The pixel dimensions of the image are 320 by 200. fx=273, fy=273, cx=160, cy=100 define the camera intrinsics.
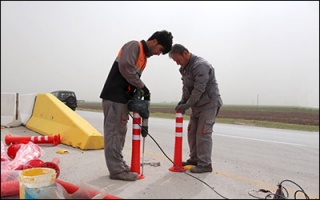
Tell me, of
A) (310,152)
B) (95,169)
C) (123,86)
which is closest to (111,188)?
(95,169)

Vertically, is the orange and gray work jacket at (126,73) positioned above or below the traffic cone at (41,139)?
above

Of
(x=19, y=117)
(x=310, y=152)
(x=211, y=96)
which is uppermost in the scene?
(x=211, y=96)

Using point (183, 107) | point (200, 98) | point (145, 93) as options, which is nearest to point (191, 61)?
point (200, 98)

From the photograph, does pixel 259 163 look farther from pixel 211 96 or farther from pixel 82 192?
pixel 82 192

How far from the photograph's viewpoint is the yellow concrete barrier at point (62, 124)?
578 centimetres

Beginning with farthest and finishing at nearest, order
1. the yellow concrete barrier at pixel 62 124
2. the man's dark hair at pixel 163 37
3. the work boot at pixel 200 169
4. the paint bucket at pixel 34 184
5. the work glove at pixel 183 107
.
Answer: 1. the yellow concrete barrier at pixel 62 124
2. the work glove at pixel 183 107
3. the work boot at pixel 200 169
4. the man's dark hair at pixel 163 37
5. the paint bucket at pixel 34 184

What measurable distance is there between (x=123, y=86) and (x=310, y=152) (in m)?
5.14

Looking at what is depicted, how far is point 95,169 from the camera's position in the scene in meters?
4.30

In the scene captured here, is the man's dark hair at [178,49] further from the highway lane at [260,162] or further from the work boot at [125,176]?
the work boot at [125,176]

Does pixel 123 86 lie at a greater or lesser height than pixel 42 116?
greater

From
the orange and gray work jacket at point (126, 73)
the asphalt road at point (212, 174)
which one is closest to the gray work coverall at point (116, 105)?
the orange and gray work jacket at point (126, 73)

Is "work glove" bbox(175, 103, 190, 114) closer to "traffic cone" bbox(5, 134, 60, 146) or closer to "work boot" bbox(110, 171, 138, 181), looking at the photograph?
"work boot" bbox(110, 171, 138, 181)

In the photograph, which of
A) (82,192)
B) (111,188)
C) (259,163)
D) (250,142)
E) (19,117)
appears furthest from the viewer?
(19,117)

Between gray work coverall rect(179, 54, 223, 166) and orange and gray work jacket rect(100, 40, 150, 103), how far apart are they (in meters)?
0.88
